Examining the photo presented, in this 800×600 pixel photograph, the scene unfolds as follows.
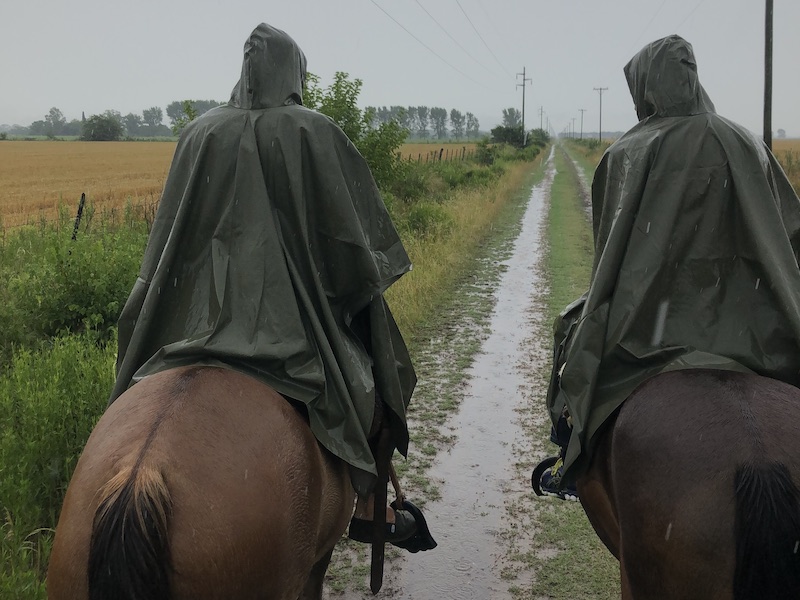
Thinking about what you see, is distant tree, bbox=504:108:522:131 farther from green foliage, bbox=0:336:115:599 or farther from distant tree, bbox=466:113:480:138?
green foliage, bbox=0:336:115:599

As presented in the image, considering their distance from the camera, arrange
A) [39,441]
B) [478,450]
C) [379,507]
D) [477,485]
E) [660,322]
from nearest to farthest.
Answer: [660,322] → [379,507] → [39,441] → [477,485] → [478,450]

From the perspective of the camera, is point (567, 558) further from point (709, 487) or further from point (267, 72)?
point (267, 72)

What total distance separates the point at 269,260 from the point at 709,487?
1660mm

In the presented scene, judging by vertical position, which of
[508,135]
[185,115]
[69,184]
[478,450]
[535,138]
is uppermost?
[535,138]

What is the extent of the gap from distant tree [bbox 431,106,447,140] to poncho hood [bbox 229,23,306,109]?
163418 mm

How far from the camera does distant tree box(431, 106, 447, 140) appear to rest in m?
164

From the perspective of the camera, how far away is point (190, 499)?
1.83 m

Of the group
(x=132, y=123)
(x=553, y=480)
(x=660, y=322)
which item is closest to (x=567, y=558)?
(x=553, y=480)

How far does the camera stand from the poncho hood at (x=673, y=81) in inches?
109

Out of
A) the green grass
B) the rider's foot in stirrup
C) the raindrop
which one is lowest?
the green grass

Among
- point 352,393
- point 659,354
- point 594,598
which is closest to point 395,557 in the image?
point 594,598

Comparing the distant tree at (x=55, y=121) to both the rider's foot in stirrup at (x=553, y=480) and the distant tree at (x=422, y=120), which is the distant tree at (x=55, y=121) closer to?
the distant tree at (x=422, y=120)

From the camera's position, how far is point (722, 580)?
193cm

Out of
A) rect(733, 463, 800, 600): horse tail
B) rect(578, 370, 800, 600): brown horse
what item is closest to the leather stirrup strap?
rect(578, 370, 800, 600): brown horse
